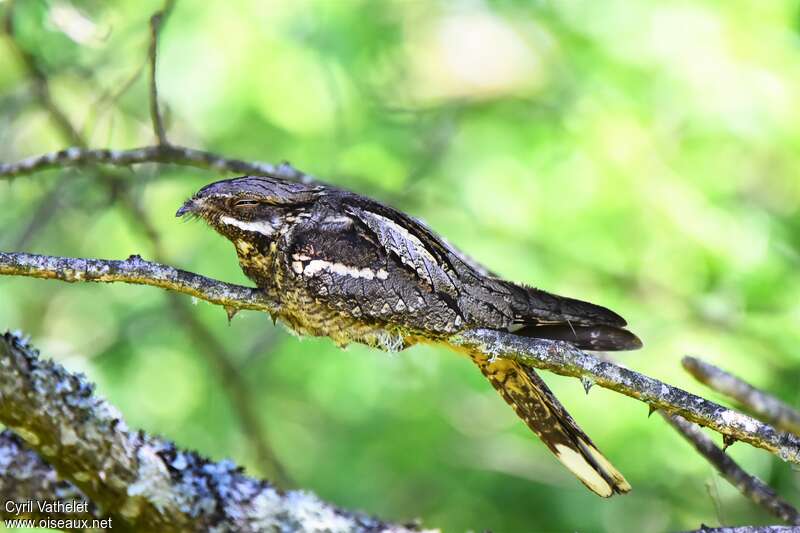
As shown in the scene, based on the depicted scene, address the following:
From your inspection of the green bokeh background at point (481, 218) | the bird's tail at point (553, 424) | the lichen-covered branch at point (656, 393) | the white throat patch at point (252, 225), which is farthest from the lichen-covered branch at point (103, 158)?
the lichen-covered branch at point (656, 393)

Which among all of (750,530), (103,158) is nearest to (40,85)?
(103,158)

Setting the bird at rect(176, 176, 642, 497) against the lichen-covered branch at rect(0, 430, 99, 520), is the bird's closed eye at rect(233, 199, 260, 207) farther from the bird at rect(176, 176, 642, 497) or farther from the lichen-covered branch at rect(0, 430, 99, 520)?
the lichen-covered branch at rect(0, 430, 99, 520)

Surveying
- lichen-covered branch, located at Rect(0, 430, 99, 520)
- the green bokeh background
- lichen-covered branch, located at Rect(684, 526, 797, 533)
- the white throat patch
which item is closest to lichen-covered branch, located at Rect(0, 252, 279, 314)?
the white throat patch

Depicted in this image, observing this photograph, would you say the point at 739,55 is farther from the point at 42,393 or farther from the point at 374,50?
the point at 42,393

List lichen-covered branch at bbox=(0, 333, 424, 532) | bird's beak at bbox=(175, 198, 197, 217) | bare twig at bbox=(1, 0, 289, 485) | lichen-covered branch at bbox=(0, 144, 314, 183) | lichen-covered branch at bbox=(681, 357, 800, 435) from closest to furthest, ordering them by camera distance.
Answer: lichen-covered branch at bbox=(681, 357, 800, 435) < lichen-covered branch at bbox=(0, 333, 424, 532) < bird's beak at bbox=(175, 198, 197, 217) < lichen-covered branch at bbox=(0, 144, 314, 183) < bare twig at bbox=(1, 0, 289, 485)

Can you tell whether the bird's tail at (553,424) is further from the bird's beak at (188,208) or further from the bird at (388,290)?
the bird's beak at (188,208)
